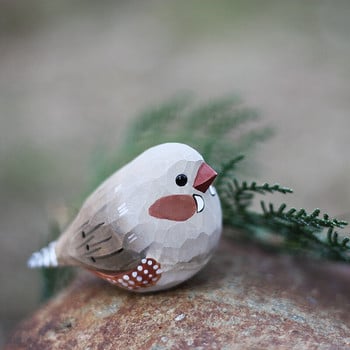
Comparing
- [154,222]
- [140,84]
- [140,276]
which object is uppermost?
[154,222]

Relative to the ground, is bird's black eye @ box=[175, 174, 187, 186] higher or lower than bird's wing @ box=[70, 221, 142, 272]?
higher

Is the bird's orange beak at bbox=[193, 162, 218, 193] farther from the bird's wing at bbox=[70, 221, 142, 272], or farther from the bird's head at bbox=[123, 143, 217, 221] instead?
the bird's wing at bbox=[70, 221, 142, 272]

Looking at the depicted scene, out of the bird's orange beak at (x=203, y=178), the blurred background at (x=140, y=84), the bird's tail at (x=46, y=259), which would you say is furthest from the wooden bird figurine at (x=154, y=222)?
the blurred background at (x=140, y=84)

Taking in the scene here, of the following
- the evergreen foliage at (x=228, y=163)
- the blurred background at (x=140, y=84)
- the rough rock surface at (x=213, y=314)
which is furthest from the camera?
the blurred background at (x=140, y=84)

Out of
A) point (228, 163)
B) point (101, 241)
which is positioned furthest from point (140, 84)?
point (101, 241)

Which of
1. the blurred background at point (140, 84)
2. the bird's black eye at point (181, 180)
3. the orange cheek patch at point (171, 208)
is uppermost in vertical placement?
the bird's black eye at point (181, 180)

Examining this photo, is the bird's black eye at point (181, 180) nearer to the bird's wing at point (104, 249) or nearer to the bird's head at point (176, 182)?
the bird's head at point (176, 182)

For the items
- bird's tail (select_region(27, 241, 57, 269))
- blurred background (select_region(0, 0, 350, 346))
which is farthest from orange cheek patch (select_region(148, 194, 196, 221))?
blurred background (select_region(0, 0, 350, 346))

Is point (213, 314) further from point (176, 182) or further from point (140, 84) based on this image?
point (140, 84)
